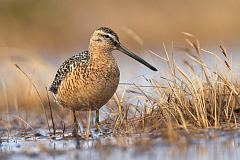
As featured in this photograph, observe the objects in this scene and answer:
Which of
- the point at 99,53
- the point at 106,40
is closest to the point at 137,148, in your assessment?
the point at 99,53

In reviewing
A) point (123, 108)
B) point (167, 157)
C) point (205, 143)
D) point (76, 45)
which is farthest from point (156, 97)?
point (76, 45)

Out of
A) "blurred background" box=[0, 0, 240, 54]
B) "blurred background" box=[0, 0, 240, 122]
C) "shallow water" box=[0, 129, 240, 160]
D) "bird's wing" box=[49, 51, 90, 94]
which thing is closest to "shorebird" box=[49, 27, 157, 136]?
"bird's wing" box=[49, 51, 90, 94]

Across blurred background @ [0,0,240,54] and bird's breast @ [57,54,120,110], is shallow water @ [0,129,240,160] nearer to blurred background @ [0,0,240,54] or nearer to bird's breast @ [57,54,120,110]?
bird's breast @ [57,54,120,110]

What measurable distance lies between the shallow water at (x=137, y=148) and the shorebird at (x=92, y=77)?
74cm

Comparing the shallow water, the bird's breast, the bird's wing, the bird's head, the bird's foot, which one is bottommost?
the shallow water

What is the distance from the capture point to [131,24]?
70.6 ft

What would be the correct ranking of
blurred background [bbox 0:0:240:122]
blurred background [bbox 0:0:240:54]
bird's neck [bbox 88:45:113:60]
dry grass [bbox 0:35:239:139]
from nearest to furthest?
dry grass [bbox 0:35:239:139] → bird's neck [bbox 88:45:113:60] → blurred background [bbox 0:0:240:122] → blurred background [bbox 0:0:240:54]

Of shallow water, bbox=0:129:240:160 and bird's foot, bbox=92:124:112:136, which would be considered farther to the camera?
bird's foot, bbox=92:124:112:136

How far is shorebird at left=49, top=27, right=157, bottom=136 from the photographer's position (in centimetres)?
862

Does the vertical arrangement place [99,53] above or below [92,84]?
above

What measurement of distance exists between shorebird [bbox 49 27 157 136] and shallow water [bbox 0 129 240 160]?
2.41 feet

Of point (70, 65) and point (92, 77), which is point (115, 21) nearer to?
point (70, 65)

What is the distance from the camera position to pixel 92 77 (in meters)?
8.68

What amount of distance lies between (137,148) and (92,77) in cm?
195
